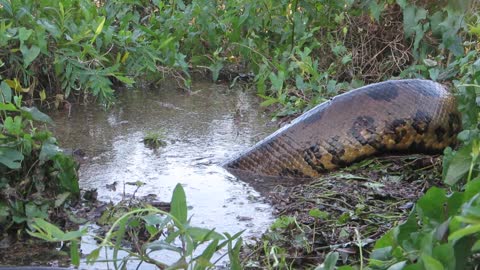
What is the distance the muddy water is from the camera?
4.01 meters

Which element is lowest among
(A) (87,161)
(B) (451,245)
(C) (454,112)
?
(A) (87,161)

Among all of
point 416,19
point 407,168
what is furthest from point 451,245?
point 416,19

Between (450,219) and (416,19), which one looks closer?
(450,219)

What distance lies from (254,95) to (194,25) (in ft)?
3.26

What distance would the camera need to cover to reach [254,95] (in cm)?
656

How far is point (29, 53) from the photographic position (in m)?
5.26

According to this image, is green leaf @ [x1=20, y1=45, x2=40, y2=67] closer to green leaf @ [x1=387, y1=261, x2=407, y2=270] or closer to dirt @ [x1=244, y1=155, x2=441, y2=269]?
dirt @ [x1=244, y1=155, x2=441, y2=269]

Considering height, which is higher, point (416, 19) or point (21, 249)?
point (416, 19)

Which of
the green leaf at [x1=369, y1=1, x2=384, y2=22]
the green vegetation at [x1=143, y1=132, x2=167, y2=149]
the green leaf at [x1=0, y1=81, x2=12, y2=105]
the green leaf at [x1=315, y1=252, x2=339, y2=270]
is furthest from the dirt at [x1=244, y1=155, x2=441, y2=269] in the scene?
the green leaf at [x1=369, y1=1, x2=384, y2=22]

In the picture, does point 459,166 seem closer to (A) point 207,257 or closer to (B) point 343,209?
(A) point 207,257

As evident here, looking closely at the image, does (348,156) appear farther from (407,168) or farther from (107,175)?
(107,175)

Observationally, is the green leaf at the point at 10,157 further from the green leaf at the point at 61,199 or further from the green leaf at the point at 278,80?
the green leaf at the point at 278,80

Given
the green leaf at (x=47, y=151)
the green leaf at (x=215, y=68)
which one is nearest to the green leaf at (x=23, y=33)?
the green leaf at (x=47, y=151)

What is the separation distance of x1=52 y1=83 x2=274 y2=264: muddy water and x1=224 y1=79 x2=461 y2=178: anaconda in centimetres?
33
